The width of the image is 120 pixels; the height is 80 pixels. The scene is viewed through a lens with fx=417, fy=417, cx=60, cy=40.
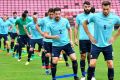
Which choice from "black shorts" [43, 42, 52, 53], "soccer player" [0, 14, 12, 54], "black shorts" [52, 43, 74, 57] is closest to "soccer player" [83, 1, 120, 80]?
"black shorts" [52, 43, 74, 57]

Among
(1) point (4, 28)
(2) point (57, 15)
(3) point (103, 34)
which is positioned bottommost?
(1) point (4, 28)

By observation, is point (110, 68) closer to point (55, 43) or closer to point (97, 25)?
point (97, 25)

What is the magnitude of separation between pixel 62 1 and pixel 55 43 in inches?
1569

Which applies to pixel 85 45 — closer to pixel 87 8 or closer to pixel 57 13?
pixel 87 8

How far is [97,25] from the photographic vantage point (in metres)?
10.4

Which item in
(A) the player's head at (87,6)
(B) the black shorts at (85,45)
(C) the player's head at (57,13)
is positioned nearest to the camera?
(C) the player's head at (57,13)

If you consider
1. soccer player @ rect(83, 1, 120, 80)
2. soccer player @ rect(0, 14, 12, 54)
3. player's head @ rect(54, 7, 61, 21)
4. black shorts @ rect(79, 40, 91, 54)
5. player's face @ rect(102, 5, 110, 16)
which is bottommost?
soccer player @ rect(0, 14, 12, 54)

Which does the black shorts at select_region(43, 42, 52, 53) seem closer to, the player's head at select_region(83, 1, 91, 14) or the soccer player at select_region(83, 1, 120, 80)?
the player's head at select_region(83, 1, 91, 14)

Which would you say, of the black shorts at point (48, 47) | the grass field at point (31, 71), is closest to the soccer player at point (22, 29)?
the grass field at point (31, 71)

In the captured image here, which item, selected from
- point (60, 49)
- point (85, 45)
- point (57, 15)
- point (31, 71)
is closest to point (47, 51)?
point (31, 71)

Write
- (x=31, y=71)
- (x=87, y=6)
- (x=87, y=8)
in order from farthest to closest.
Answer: (x=31, y=71) → (x=87, y=8) → (x=87, y=6)

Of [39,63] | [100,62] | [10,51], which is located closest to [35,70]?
[39,63]

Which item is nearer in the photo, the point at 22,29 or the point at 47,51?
the point at 47,51

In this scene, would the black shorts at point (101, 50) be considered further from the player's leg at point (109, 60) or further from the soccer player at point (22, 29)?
the soccer player at point (22, 29)
